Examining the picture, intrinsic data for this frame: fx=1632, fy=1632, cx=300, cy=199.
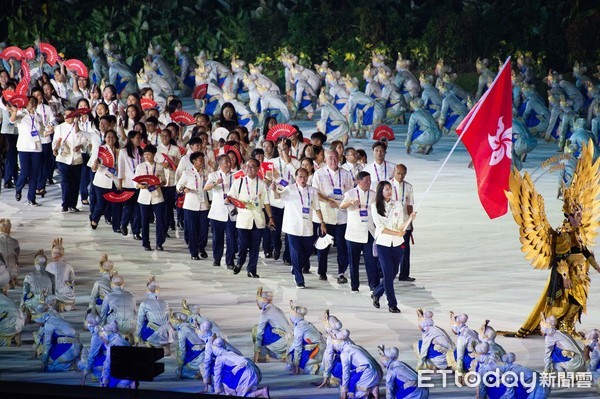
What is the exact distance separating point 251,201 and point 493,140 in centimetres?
272

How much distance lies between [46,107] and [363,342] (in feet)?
21.1

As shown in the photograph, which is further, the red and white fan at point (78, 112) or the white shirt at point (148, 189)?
the red and white fan at point (78, 112)

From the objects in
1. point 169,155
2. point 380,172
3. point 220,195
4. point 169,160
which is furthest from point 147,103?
point 380,172

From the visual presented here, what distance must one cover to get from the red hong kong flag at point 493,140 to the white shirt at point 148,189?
3850mm

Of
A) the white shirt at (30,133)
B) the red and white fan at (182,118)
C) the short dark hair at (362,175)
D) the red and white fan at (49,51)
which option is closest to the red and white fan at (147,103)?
the red and white fan at (182,118)

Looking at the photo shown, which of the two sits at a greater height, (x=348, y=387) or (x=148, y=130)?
(x=148, y=130)

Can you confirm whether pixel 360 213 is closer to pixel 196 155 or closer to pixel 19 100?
pixel 196 155

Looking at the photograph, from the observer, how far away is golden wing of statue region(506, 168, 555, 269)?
12.6 meters

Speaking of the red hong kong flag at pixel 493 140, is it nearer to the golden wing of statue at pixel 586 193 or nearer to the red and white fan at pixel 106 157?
the golden wing of statue at pixel 586 193

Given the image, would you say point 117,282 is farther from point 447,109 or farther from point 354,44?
point 354,44

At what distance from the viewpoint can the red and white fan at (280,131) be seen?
16.4 metres

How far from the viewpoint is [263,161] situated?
51.9ft

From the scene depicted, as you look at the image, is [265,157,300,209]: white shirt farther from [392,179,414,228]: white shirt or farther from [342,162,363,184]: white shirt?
[392,179,414,228]: white shirt

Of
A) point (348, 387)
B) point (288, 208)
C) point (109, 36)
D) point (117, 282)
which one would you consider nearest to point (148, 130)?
point (288, 208)
